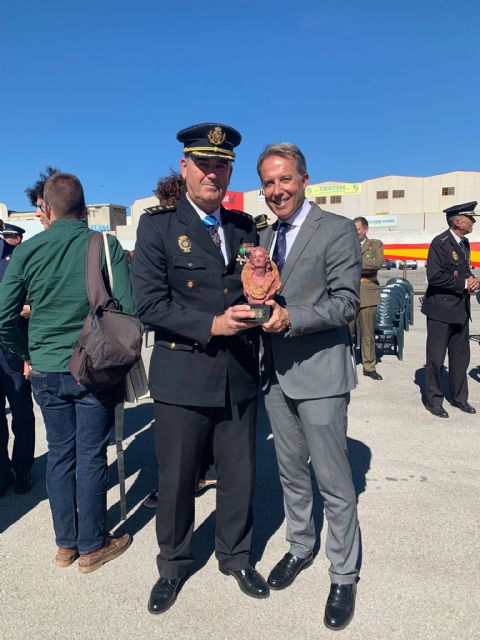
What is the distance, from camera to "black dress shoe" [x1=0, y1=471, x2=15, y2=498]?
335cm

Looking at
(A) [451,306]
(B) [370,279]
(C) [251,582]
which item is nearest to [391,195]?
(B) [370,279]

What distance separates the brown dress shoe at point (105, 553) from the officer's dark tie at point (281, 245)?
1.90 m

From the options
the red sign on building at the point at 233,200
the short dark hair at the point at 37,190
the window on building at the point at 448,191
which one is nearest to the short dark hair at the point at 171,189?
the short dark hair at the point at 37,190

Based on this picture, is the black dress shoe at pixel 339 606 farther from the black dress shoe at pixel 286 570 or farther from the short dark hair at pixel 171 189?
the short dark hair at pixel 171 189

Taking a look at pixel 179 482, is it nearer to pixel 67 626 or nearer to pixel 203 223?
pixel 67 626

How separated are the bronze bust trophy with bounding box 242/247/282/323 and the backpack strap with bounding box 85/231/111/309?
89cm

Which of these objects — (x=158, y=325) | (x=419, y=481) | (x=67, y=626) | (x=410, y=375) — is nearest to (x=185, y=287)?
(x=158, y=325)

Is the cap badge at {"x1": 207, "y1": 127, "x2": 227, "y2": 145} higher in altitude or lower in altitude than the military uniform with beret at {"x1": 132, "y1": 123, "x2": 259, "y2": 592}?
higher

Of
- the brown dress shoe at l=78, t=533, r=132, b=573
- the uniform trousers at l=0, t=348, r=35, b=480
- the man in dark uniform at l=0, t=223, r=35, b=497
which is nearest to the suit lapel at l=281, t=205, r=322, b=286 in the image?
the brown dress shoe at l=78, t=533, r=132, b=573

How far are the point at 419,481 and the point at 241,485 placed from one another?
1796 mm

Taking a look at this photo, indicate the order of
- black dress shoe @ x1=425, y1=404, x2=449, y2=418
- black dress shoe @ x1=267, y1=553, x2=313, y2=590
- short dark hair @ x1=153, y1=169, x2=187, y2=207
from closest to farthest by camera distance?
1. black dress shoe @ x1=267, y1=553, x2=313, y2=590
2. short dark hair @ x1=153, y1=169, x2=187, y2=207
3. black dress shoe @ x1=425, y1=404, x2=449, y2=418

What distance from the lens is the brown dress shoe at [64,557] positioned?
2.56 metres

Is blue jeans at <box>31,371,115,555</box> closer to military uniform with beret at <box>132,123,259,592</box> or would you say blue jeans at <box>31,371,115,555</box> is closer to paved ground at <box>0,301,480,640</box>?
paved ground at <box>0,301,480,640</box>

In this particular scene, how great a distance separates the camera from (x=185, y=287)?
2.16 meters
